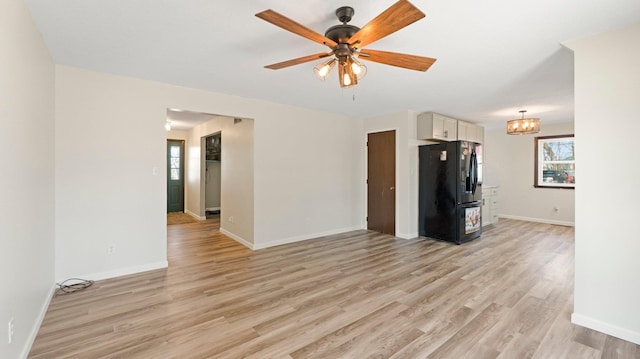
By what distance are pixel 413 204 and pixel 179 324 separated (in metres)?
4.30

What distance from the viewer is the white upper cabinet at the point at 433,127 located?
5.16 metres

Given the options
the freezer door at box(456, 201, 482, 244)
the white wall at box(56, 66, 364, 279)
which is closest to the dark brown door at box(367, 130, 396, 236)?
the freezer door at box(456, 201, 482, 244)

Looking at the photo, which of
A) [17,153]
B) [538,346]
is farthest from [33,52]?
[538,346]

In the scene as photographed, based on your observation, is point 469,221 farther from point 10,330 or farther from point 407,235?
point 10,330

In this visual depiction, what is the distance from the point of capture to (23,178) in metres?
1.91

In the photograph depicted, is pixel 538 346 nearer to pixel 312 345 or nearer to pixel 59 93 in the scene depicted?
pixel 312 345

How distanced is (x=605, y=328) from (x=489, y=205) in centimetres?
459

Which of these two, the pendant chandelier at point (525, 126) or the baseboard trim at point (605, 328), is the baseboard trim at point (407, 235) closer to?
the pendant chandelier at point (525, 126)

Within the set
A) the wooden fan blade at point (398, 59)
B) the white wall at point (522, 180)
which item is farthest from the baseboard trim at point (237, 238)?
the white wall at point (522, 180)

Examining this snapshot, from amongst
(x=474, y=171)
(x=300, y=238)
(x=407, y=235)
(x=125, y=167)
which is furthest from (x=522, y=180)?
(x=125, y=167)

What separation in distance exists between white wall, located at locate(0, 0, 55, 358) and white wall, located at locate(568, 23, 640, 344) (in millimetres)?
3994

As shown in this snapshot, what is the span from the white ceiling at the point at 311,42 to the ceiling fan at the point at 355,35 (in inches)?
6.5

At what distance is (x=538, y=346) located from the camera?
202cm

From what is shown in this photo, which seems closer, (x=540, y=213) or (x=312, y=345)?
(x=312, y=345)
